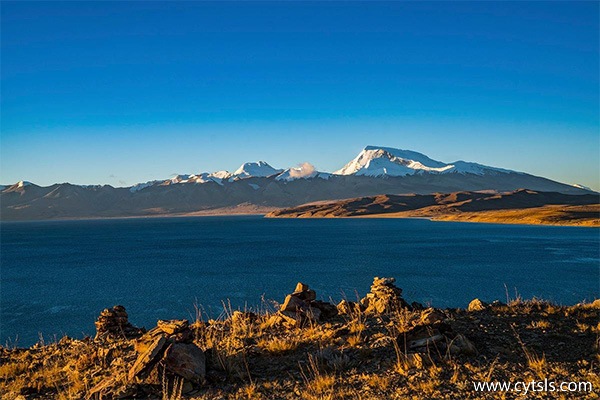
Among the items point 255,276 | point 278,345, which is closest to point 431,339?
point 278,345

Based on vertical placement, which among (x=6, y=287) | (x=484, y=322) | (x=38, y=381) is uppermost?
(x=484, y=322)

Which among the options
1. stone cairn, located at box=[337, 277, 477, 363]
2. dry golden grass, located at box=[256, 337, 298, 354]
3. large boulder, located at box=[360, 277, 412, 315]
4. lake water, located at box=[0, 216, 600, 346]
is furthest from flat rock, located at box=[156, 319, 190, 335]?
lake water, located at box=[0, 216, 600, 346]

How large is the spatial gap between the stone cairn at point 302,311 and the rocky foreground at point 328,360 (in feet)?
0.18

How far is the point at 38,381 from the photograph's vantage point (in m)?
9.61

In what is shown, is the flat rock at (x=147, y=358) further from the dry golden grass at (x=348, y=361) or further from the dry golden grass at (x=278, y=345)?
the dry golden grass at (x=278, y=345)

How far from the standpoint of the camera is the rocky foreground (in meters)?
8.20

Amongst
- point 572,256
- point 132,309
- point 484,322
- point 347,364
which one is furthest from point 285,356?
point 572,256

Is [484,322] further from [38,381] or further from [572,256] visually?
[572,256]

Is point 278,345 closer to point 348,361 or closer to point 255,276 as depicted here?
point 348,361

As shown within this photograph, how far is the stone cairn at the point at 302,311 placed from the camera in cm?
1185

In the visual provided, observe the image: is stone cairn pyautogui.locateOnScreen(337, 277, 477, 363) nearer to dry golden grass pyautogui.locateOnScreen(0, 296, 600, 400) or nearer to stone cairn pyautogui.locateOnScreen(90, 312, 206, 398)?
dry golden grass pyautogui.locateOnScreen(0, 296, 600, 400)

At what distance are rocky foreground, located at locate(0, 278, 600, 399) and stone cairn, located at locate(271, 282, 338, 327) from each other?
0.06 metres

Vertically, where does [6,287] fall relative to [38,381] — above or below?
below

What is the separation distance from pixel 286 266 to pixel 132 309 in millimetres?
34789
